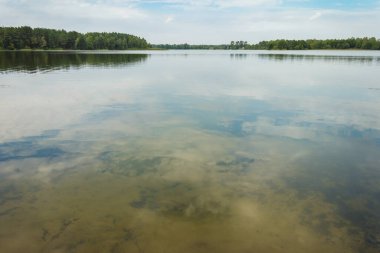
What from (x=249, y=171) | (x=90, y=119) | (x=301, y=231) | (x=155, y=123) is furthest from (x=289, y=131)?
(x=90, y=119)

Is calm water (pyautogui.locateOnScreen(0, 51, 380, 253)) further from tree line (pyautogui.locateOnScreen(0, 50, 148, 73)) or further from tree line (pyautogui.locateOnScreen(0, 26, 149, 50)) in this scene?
tree line (pyautogui.locateOnScreen(0, 26, 149, 50))

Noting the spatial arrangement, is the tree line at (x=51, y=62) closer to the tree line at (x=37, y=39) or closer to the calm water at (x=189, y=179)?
the calm water at (x=189, y=179)

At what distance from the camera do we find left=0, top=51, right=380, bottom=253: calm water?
Result: 657 centimetres

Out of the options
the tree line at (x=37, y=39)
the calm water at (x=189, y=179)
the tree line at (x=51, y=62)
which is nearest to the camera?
the calm water at (x=189, y=179)

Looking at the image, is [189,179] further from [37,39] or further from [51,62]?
[37,39]

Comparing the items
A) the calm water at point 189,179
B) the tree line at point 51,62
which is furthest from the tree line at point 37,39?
the calm water at point 189,179

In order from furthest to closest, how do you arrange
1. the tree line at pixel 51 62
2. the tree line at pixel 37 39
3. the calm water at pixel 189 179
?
the tree line at pixel 37 39, the tree line at pixel 51 62, the calm water at pixel 189 179

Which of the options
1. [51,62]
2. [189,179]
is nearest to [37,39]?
[51,62]

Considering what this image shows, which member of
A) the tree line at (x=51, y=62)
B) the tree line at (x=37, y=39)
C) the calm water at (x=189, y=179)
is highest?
the tree line at (x=37, y=39)

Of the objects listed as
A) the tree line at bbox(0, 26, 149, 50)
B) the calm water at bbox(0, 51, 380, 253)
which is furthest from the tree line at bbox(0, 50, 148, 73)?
the tree line at bbox(0, 26, 149, 50)

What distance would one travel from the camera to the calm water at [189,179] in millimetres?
6574

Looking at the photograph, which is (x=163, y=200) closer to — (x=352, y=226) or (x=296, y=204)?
(x=296, y=204)

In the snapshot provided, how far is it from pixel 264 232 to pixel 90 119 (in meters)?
12.1

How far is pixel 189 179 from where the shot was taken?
9211 mm
